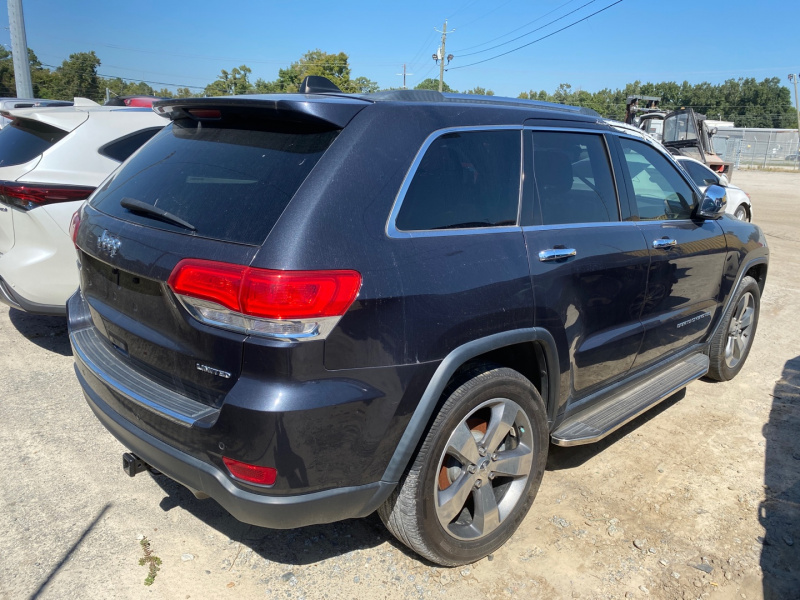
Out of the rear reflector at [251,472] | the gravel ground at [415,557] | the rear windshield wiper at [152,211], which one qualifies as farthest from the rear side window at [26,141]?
the rear reflector at [251,472]

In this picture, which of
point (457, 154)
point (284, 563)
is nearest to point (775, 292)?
point (457, 154)

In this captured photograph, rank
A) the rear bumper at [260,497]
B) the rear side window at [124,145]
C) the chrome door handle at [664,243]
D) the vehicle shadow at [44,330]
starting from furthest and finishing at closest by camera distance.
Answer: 1. the vehicle shadow at [44,330]
2. the rear side window at [124,145]
3. the chrome door handle at [664,243]
4. the rear bumper at [260,497]

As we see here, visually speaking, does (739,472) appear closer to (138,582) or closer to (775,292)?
(138,582)

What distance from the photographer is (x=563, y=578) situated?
272 cm

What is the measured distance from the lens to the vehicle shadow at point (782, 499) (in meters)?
2.77

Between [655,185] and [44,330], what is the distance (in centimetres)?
489

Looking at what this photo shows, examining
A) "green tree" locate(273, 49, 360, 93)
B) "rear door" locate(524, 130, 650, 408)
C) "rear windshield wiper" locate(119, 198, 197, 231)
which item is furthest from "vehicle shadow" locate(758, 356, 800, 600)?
"green tree" locate(273, 49, 360, 93)

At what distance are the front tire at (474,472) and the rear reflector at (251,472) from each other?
22.5 inches

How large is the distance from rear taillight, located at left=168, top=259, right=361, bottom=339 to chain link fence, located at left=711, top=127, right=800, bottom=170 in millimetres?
45705

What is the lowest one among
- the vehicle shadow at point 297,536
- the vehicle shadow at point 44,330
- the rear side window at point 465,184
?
the vehicle shadow at point 297,536

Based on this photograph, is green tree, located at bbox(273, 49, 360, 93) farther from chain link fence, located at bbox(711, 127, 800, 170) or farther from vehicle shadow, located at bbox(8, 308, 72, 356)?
vehicle shadow, located at bbox(8, 308, 72, 356)

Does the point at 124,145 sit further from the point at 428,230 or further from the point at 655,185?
the point at 655,185

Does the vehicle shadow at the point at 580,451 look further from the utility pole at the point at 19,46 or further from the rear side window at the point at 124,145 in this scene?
the utility pole at the point at 19,46

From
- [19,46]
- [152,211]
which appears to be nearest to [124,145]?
[152,211]
